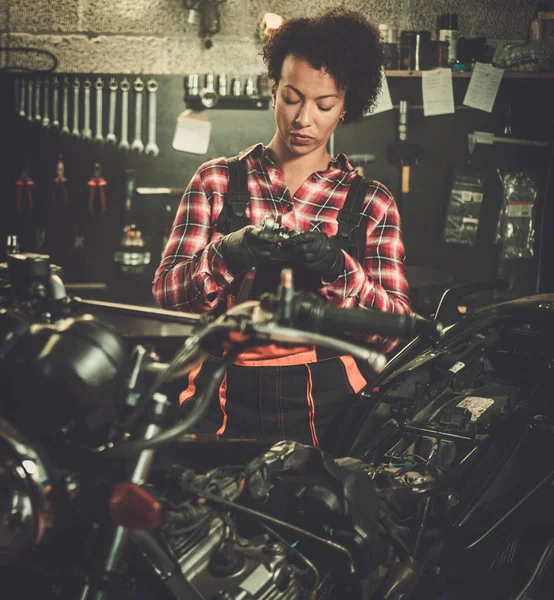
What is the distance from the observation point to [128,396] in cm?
112

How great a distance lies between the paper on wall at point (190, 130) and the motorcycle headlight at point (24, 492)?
3556 mm

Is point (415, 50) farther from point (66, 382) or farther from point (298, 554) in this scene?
point (66, 382)

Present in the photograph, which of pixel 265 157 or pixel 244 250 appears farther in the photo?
pixel 265 157

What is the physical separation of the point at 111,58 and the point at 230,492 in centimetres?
364

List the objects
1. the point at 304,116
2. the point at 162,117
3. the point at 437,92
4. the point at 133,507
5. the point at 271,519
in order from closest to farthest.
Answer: the point at 133,507 → the point at 271,519 → the point at 304,116 → the point at 162,117 → the point at 437,92

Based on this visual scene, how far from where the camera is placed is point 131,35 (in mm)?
4391

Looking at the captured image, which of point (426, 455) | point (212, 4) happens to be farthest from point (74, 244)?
point (426, 455)

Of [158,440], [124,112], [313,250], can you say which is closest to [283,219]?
[313,250]

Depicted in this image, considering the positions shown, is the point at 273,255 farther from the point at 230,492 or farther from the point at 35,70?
the point at 35,70

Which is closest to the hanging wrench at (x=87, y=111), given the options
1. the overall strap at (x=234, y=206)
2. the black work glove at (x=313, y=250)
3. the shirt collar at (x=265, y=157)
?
the shirt collar at (x=265, y=157)

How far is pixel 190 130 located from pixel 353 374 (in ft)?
9.07

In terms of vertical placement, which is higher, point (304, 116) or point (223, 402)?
point (304, 116)

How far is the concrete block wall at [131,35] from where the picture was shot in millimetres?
4359

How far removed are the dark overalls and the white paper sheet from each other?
10.1 ft
